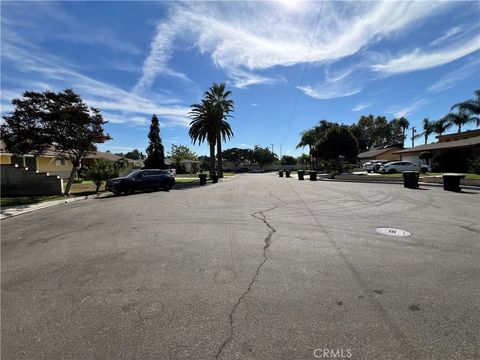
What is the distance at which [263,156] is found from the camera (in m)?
103

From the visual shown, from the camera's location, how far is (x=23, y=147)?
58.6 feet

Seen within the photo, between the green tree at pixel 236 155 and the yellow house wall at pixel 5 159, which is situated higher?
the green tree at pixel 236 155

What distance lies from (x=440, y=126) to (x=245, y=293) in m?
63.8

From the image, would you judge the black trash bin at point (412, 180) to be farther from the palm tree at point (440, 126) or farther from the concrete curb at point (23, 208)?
the palm tree at point (440, 126)

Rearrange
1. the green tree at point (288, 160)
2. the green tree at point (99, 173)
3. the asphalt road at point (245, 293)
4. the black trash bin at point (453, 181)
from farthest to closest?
the green tree at point (288, 160) → the green tree at point (99, 173) → the black trash bin at point (453, 181) → the asphalt road at point (245, 293)

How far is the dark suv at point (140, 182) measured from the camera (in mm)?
19688

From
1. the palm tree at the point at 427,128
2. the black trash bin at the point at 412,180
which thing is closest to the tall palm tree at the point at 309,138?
the palm tree at the point at 427,128

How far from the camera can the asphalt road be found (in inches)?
111

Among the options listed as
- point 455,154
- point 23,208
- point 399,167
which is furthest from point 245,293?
point 455,154

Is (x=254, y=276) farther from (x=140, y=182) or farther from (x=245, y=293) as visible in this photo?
(x=140, y=182)

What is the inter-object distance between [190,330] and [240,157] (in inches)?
4206

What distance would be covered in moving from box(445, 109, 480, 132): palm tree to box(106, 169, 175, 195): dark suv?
4630 cm

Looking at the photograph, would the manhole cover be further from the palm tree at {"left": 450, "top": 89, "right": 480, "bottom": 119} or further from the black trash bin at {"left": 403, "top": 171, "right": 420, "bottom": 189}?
the palm tree at {"left": 450, "top": 89, "right": 480, "bottom": 119}

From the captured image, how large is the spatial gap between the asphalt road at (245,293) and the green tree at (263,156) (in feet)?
315
